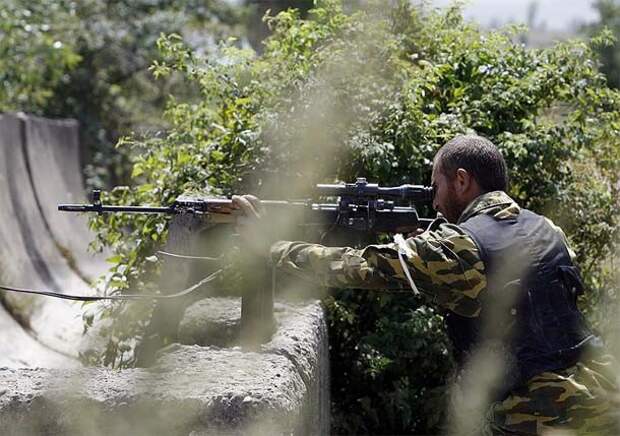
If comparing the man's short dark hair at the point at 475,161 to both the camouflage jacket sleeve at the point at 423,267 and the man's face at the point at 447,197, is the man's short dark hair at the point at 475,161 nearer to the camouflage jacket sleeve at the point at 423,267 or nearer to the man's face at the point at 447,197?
the man's face at the point at 447,197

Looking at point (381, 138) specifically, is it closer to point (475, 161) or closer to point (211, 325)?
point (211, 325)

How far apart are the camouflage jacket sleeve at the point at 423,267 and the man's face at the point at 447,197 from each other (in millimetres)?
206

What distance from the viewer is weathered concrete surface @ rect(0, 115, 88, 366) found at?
802cm

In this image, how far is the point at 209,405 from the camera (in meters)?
3.23

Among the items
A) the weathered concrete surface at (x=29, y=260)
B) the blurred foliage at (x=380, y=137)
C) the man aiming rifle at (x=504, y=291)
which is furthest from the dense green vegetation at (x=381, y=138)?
the weathered concrete surface at (x=29, y=260)

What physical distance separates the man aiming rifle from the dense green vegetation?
1.53 m

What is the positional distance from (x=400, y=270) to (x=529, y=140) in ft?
7.72

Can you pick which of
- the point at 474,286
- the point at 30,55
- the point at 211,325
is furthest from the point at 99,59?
the point at 474,286

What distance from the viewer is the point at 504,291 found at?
3.42 m

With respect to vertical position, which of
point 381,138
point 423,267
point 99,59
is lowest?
point 99,59

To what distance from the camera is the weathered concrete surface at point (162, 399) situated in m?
3.23

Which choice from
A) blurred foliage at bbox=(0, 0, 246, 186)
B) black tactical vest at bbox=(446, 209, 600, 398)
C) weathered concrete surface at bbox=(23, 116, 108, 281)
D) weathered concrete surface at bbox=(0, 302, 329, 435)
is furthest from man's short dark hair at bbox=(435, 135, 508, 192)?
blurred foliage at bbox=(0, 0, 246, 186)

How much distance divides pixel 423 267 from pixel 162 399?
0.98 meters

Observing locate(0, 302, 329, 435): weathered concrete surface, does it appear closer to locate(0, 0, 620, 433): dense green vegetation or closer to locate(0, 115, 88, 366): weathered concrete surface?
locate(0, 0, 620, 433): dense green vegetation
